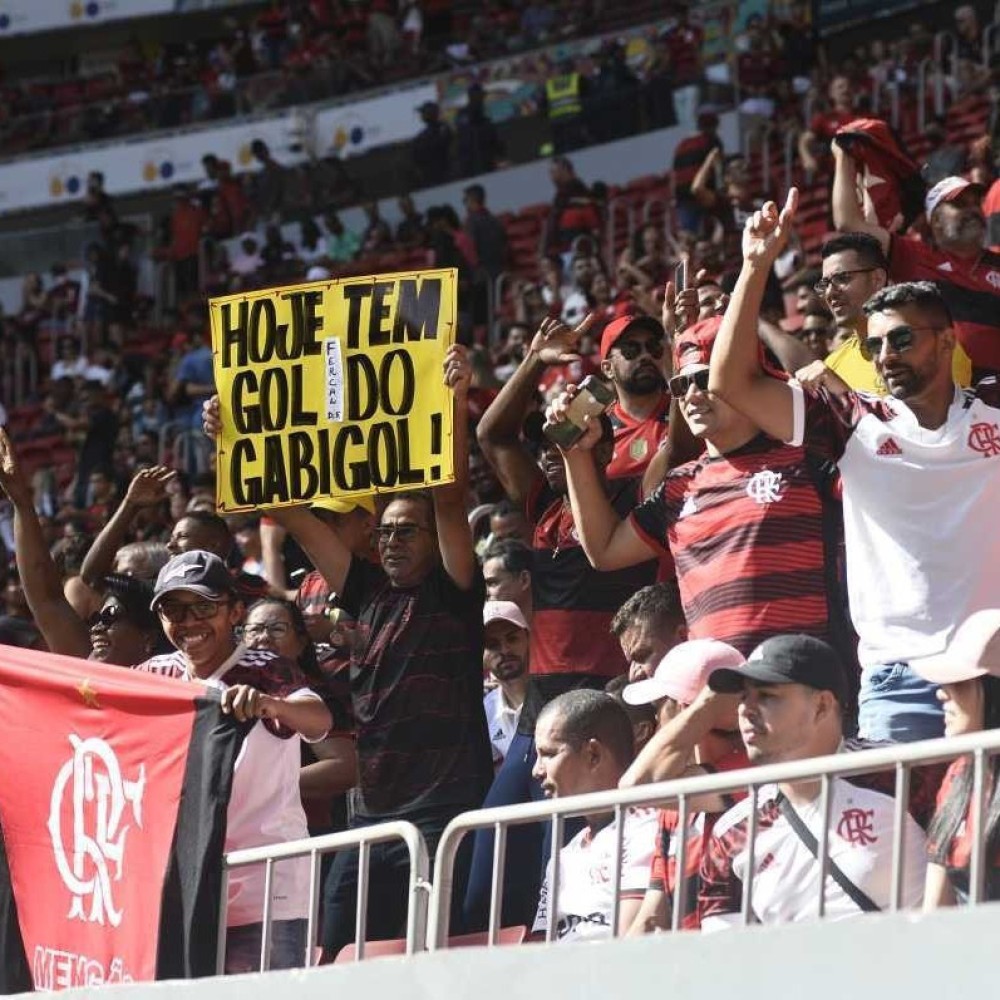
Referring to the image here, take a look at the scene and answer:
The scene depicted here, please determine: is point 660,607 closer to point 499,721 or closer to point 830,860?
point 499,721

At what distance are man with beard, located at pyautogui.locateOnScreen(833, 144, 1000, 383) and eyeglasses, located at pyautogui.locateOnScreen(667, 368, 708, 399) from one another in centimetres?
108

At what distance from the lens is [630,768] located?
5.39 metres

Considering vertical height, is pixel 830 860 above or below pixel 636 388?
below

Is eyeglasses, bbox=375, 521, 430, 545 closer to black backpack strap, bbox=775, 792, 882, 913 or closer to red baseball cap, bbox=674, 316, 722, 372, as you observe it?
red baseball cap, bbox=674, 316, 722, 372

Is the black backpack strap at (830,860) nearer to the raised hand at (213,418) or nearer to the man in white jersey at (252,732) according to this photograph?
the man in white jersey at (252,732)

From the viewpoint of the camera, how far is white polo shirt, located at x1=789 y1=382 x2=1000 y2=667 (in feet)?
17.7

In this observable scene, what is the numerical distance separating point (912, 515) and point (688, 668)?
23.9 inches

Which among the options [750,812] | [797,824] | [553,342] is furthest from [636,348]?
[750,812]

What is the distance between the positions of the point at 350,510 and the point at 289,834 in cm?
188

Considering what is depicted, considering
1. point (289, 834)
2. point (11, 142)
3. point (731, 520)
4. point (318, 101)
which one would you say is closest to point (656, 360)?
point (731, 520)

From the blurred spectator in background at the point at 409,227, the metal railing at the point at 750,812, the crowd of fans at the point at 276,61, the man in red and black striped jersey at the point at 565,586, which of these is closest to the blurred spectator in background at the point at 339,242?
the blurred spectator in background at the point at 409,227

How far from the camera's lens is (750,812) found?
441cm

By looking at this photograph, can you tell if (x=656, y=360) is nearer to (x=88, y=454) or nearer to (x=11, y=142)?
(x=88, y=454)

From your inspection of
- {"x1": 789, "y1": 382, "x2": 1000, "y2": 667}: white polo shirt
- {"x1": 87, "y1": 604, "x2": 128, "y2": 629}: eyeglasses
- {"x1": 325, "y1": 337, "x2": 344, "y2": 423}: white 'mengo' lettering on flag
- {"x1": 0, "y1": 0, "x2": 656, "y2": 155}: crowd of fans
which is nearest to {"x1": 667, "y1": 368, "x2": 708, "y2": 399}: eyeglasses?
{"x1": 789, "y1": 382, "x2": 1000, "y2": 667}: white polo shirt
